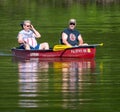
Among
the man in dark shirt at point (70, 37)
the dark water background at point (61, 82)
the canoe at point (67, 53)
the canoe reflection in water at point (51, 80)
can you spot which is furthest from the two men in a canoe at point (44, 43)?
the canoe reflection in water at point (51, 80)

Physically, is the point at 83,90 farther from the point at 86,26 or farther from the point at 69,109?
the point at 86,26

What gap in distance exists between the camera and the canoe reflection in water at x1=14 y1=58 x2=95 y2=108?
17141mm

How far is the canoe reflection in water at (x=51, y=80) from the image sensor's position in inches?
675

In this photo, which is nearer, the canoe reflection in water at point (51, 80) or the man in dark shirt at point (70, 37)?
the canoe reflection in water at point (51, 80)

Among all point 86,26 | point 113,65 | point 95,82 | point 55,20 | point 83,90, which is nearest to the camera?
point 83,90

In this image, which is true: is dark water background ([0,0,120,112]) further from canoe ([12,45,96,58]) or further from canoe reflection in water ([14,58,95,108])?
canoe ([12,45,96,58])

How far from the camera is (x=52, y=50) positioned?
2662 cm

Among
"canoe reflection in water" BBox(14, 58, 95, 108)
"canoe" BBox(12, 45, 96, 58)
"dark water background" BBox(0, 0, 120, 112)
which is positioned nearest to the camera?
"dark water background" BBox(0, 0, 120, 112)

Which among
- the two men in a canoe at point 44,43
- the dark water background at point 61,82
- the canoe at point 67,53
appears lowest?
the dark water background at point 61,82

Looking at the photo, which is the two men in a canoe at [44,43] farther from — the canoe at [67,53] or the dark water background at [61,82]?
the dark water background at [61,82]

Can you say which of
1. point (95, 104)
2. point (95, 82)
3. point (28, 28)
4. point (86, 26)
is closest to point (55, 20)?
point (86, 26)

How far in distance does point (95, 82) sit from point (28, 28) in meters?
7.63

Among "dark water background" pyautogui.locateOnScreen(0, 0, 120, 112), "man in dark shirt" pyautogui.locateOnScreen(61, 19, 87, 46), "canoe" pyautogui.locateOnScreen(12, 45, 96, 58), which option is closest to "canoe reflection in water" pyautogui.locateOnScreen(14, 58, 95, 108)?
"dark water background" pyautogui.locateOnScreen(0, 0, 120, 112)

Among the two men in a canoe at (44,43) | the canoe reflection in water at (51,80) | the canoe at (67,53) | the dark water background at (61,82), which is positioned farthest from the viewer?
the two men in a canoe at (44,43)
